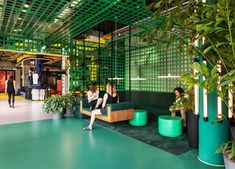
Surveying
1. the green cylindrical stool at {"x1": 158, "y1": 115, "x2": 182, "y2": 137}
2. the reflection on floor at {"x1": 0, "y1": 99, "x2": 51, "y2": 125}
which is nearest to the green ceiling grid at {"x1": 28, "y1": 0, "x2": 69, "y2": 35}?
the reflection on floor at {"x1": 0, "y1": 99, "x2": 51, "y2": 125}

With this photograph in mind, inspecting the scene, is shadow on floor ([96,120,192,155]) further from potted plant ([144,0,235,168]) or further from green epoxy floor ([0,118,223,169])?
potted plant ([144,0,235,168])

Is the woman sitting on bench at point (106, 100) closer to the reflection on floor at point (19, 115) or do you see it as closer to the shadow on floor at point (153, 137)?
the shadow on floor at point (153, 137)

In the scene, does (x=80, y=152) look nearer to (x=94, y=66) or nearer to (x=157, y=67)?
(x=157, y=67)

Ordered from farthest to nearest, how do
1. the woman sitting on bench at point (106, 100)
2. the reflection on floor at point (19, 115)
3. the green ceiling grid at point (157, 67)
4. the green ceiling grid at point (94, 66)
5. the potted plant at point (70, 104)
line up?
the green ceiling grid at point (94, 66) → the potted plant at point (70, 104) → the green ceiling grid at point (157, 67) → the reflection on floor at point (19, 115) → the woman sitting on bench at point (106, 100)

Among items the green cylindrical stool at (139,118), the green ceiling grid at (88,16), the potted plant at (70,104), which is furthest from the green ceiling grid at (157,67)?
the potted plant at (70,104)

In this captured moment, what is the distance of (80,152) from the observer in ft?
10.0

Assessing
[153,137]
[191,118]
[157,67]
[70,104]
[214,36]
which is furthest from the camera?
[157,67]

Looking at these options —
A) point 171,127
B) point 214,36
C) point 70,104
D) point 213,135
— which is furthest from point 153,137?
point 70,104

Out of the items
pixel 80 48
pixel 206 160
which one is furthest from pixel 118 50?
pixel 206 160

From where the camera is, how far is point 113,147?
330cm

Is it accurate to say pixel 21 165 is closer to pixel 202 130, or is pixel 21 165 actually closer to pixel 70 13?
pixel 202 130

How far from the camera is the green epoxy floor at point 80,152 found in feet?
8.52

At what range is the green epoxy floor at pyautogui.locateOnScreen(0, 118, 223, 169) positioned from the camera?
260cm

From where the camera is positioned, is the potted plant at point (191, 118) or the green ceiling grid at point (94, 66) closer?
the potted plant at point (191, 118)
